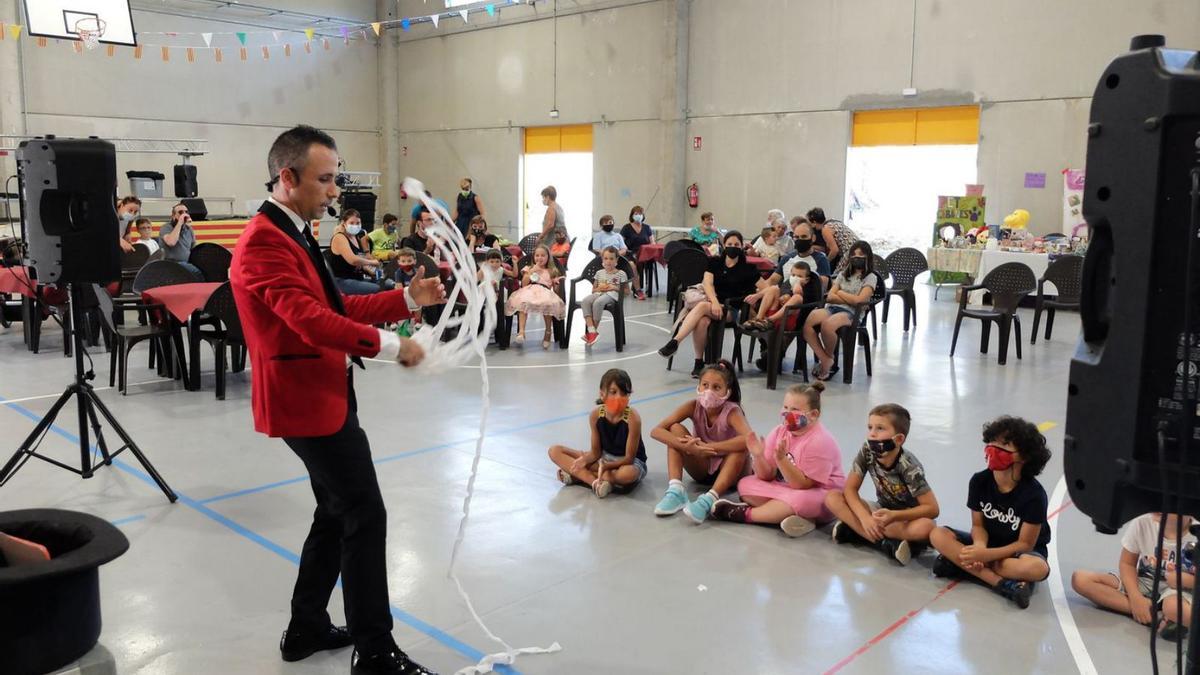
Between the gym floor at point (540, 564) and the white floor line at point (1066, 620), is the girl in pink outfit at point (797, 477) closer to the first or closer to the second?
the gym floor at point (540, 564)

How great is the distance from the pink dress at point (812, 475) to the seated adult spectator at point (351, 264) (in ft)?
15.6

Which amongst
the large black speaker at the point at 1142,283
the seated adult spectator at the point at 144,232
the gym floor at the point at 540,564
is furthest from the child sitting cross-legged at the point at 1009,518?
the seated adult spectator at the point at 144,232

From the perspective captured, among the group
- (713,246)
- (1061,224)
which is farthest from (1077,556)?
(1061,224)

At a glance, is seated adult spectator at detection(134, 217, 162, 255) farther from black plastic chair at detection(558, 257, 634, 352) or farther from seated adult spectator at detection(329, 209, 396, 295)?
black plastic chair at detection(558, 257, 634, 352)

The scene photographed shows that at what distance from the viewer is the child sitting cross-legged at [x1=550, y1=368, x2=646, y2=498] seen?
4.62 metres

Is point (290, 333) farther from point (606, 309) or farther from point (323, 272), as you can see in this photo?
point (606, 309)

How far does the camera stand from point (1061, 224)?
42.0 feet

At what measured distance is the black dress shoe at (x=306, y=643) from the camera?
2982 millimetres

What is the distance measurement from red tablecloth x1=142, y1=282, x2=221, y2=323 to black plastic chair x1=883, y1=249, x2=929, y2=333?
22.3 ft

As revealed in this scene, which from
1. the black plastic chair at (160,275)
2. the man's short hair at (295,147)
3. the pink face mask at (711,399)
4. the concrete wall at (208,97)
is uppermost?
the concrete wall at (208,97)

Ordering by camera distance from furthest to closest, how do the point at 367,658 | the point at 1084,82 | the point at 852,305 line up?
the point at 1084,82 → the point at 852,305 → the point at 367,658

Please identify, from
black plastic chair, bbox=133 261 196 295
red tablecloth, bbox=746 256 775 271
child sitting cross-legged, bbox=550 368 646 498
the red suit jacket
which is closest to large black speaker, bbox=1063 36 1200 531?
the red suit jacket

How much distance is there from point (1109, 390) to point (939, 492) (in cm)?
343

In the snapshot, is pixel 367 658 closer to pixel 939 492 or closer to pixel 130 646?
pixel 130 646
